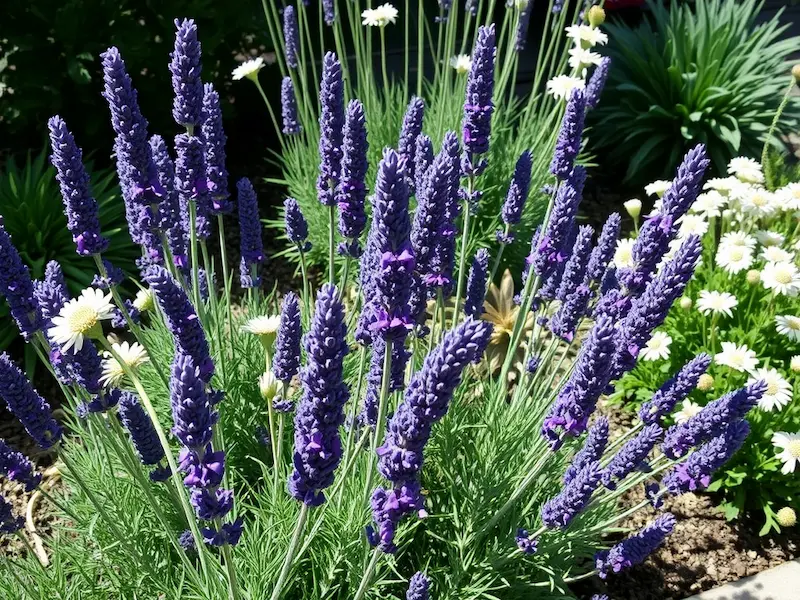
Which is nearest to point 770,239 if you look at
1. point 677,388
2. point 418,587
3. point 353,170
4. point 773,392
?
point 773,392

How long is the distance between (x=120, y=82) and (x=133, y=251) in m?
2.69

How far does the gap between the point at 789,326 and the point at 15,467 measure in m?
3.04

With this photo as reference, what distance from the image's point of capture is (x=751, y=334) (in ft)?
10.9

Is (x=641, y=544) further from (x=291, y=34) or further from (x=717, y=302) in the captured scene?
(x=291, y=34)

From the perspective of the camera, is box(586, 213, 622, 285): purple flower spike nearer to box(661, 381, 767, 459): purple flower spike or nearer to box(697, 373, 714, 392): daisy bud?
box(661, 381, 767, 459): purple flower spike

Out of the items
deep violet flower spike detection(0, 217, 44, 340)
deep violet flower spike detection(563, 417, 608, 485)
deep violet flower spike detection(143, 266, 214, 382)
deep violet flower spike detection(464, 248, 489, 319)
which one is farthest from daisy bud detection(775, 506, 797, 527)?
deep violet flower spike detection(0, 217, 44, 340)

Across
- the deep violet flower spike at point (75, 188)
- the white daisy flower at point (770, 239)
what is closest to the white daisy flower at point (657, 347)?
the white daisy flower at point (770, 239)

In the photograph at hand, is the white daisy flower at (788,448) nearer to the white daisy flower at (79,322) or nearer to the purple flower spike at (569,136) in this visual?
the purple flower spike at (569,136)

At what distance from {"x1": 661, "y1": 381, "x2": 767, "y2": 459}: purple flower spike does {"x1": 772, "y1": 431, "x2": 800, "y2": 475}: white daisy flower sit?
966 millimetres

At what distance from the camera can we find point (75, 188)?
1895 mm

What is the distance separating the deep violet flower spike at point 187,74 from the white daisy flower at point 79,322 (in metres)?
0.57

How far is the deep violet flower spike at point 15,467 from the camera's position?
6.07 ft

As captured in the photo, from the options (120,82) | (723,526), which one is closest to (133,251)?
(120,82)

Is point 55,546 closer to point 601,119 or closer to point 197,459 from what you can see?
point 197,459
